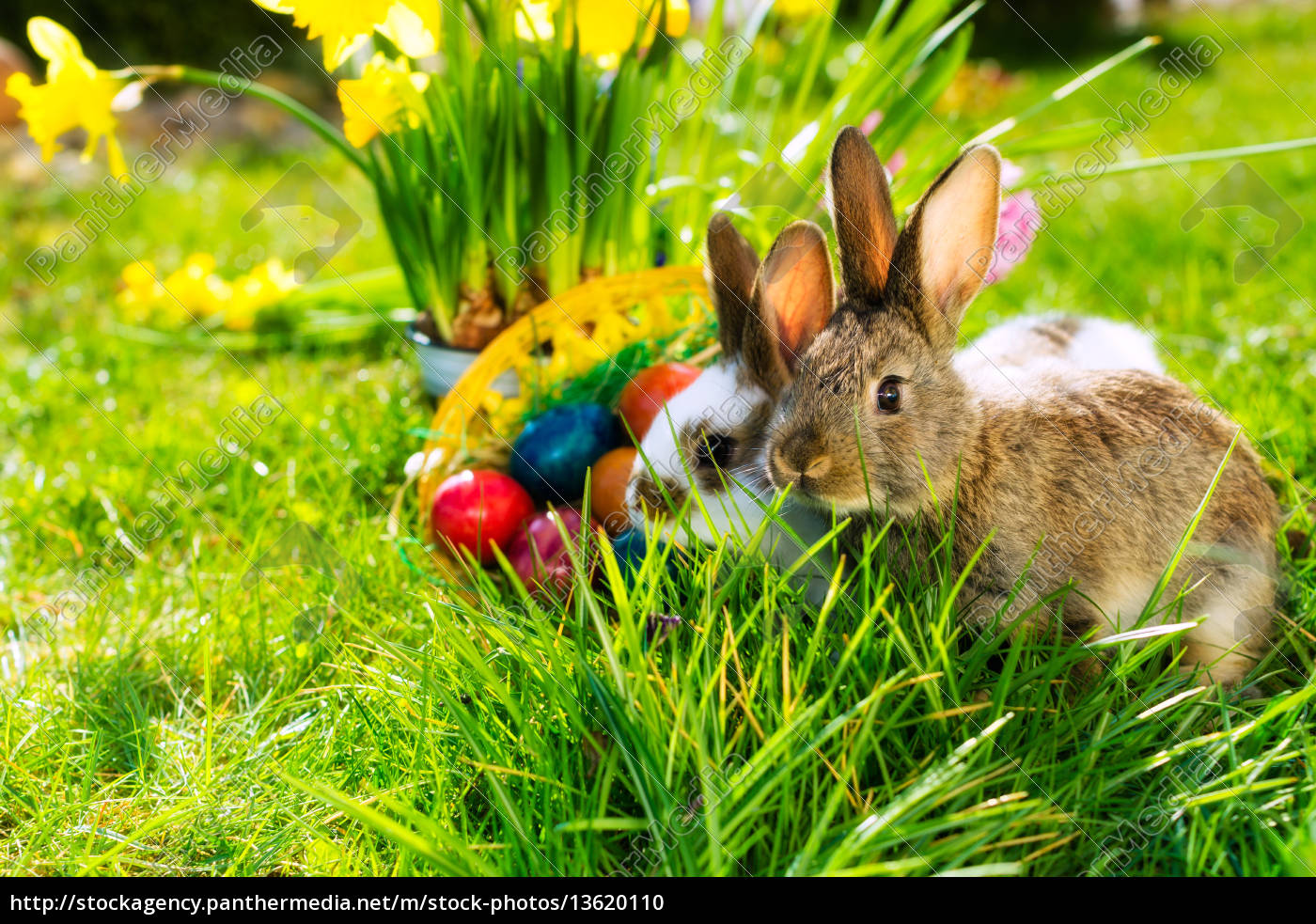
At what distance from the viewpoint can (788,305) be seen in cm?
194

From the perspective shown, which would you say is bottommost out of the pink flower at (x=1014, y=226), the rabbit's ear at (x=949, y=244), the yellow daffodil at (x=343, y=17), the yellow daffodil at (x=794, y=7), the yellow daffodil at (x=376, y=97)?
the pink flower at (x=1014, y=226)

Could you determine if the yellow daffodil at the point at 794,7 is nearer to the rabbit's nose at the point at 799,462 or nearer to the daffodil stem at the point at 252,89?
the daffodil stem at the point at 252,89

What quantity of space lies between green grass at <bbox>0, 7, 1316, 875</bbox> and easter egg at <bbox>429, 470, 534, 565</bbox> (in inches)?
5.5

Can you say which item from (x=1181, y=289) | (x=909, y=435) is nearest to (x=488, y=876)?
(x=909, y=435)

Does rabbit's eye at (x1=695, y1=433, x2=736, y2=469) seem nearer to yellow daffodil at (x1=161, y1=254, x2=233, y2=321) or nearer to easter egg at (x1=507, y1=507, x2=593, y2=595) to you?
easter egg at (x1=507, y1=507, x2=593, y2=595)

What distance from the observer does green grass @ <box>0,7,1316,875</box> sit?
4.34 feet

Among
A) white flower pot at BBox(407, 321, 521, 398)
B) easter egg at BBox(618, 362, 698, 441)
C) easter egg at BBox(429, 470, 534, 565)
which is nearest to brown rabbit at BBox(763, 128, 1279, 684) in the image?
easter egg at BBox(618, 362, 698, 441)

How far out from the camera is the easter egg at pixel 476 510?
218 cm

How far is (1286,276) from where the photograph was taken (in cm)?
340

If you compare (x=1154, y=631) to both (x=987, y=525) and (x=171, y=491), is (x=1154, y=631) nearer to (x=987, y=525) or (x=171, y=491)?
(x=987, y=525)

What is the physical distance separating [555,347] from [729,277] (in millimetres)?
693

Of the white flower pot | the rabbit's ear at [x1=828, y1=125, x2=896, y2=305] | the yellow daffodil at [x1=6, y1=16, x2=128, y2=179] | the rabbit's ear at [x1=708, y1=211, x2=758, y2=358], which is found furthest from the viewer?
the white flower pot

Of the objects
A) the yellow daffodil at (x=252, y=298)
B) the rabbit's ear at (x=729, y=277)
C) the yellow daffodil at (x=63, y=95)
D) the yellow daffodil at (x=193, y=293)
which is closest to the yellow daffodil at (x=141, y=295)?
the yellow daffodil at (x=193, y=293)

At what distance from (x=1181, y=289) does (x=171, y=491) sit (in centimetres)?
349
